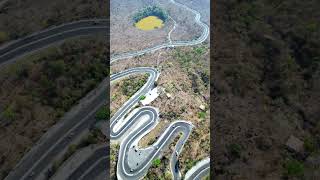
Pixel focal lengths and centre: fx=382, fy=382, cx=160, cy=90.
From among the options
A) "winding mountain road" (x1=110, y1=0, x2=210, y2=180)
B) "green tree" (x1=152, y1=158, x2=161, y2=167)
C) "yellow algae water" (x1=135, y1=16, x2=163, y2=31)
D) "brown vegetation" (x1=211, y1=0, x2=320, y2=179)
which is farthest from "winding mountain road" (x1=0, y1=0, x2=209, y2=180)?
"yellow algae water" (x1=135, y1=16, x2=163, y2=31)

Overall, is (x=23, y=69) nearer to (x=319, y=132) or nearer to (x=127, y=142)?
(x=127, y=142)

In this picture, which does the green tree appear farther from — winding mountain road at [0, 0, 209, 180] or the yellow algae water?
the yellow algae water

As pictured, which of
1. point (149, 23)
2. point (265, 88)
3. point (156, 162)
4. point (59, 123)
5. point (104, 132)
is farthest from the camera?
point (149, 23)

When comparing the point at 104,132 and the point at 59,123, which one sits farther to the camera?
the point at 59,123

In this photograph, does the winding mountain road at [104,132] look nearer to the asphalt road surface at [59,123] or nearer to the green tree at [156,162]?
the asphalt road surface at [59,123]

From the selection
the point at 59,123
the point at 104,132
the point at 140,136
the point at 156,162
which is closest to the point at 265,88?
the point at 140,136


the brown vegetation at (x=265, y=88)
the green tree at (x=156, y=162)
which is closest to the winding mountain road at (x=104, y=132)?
the green tree at (x=156, y=162)

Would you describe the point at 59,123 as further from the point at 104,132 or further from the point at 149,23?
the point at 149,23

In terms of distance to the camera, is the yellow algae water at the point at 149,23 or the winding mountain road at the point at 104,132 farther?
the yellow algae water at the point at 149,23

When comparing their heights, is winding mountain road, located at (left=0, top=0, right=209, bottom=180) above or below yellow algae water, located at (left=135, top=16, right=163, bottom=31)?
below
